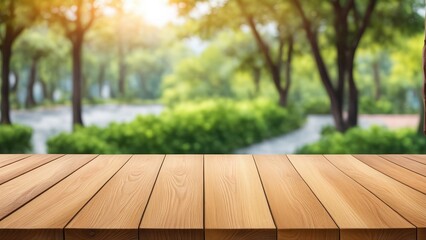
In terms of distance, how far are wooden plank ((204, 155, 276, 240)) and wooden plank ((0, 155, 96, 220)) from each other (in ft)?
1.96

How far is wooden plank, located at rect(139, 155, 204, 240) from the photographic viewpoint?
133cm

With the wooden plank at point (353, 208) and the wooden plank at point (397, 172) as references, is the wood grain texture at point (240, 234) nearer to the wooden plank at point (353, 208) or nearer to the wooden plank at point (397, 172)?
the wooden plank at point (353, 208)

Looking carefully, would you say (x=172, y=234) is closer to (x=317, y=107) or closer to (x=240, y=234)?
(x=240, y=234)

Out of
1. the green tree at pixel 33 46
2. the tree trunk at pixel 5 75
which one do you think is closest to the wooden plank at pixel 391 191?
the tree trunk at pixel 5 75

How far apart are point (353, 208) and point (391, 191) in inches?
12.7

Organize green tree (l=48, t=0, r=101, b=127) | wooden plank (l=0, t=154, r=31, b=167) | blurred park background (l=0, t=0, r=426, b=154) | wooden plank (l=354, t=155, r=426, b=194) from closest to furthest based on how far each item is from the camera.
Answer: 1. wooden plank (l=354, t=155, r=426, b=194)
2. wooden plank (l=0, t=154, r=31, b=167)
3. blurred park background (l=0, t=0, r=426, b=154)
4. green tree (l=48, t=0, r=101, b=127)

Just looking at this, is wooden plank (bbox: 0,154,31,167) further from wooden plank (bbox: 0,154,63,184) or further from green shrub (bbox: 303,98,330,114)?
green shrub (bbox: 303,98,330,114)

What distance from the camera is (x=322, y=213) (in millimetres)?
1479

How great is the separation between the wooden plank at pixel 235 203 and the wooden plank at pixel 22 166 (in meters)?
0.79

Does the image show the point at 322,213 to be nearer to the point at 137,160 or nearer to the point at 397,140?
the point at 137,160

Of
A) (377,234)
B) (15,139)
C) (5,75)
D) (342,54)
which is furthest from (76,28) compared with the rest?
(377,234)

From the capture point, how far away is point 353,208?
5.06 ft

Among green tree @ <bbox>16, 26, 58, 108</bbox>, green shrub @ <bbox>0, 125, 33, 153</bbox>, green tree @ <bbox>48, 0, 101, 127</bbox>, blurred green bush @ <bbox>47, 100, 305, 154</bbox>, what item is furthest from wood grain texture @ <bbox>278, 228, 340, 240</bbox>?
green tree @ <bbox>16, 26, 58, 108</bbox>

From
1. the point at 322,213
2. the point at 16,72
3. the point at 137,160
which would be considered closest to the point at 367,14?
the point at 137,160
